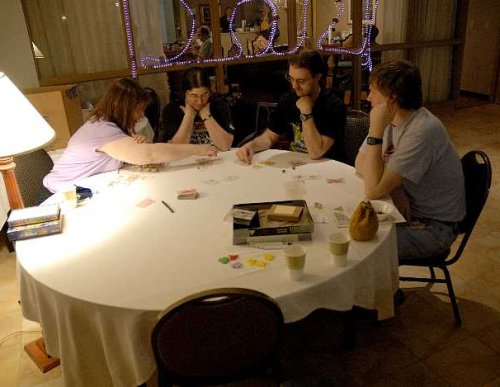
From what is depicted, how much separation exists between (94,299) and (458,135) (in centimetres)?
491

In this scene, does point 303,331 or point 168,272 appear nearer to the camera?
point 168,272

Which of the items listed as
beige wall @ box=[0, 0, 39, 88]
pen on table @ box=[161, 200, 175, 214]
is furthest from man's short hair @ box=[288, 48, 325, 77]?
beige wall @ box=[0, 0, 39, 88]

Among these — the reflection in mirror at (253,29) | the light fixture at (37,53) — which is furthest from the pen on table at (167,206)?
the reflection in mirror at (253,29)

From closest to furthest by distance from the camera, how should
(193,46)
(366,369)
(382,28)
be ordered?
(366,369)
(193,46)
(382,28)

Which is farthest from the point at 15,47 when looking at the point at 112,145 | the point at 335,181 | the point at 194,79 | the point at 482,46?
the point at 482,46

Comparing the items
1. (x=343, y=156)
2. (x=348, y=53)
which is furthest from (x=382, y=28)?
(x=343, y=156)

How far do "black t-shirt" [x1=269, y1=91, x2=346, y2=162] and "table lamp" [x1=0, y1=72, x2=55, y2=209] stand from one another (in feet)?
4.34

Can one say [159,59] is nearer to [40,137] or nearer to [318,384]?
[40,137]

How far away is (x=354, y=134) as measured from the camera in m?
2.77

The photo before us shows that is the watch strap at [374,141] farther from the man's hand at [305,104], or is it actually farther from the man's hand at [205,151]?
the man's hand at [205,151]

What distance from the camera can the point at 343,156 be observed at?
8.61 feet

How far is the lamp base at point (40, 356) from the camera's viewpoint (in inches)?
80.3

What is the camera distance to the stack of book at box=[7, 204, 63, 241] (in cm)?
168

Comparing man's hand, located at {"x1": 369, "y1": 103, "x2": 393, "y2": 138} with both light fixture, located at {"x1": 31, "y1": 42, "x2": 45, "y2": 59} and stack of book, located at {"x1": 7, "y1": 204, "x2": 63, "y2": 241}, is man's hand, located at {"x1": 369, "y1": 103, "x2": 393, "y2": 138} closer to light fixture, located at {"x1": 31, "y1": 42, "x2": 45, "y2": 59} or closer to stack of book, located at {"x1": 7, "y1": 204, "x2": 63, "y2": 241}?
stack of book, located at {"x1": 7, "y1": 204, "x2": 63, "y2": 241}
